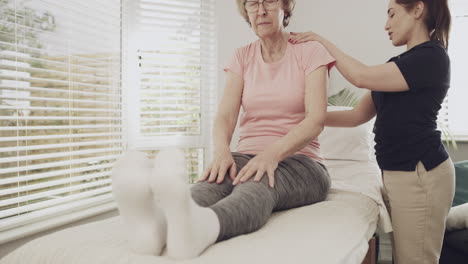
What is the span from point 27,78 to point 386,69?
1.59 metres

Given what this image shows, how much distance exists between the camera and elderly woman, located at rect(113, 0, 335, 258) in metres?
0.92

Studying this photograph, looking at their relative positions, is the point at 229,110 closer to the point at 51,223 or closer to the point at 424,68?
the point at 424,68

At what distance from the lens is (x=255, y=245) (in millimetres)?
1025

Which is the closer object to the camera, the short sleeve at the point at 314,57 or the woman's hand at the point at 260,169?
the woman's hand at the point at 260,169

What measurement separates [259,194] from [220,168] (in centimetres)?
26

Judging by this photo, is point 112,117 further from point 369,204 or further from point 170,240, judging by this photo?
point 170,240

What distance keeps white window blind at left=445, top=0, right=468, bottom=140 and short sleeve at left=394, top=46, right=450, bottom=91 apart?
188 centimetres

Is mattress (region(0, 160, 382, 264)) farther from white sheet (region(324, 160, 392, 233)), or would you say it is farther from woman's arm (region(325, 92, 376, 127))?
woman's arm (region(325, 92, 376, 127))

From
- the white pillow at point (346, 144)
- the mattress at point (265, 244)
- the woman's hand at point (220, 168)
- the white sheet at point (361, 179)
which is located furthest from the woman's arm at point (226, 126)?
the white pillow at point (346, 144)

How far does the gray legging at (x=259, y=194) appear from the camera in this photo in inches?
42.8

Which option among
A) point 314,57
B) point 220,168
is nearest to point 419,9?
point 314,57

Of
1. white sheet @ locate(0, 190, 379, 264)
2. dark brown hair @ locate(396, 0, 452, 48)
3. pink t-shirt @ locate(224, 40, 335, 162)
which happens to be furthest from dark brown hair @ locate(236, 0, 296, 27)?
white sheet @ locate(0, 190, 379, 264)

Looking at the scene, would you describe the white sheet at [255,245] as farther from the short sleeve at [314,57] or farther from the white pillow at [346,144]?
the white pillow at [346,144]

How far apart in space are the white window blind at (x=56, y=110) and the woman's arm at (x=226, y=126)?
95 centimetres
